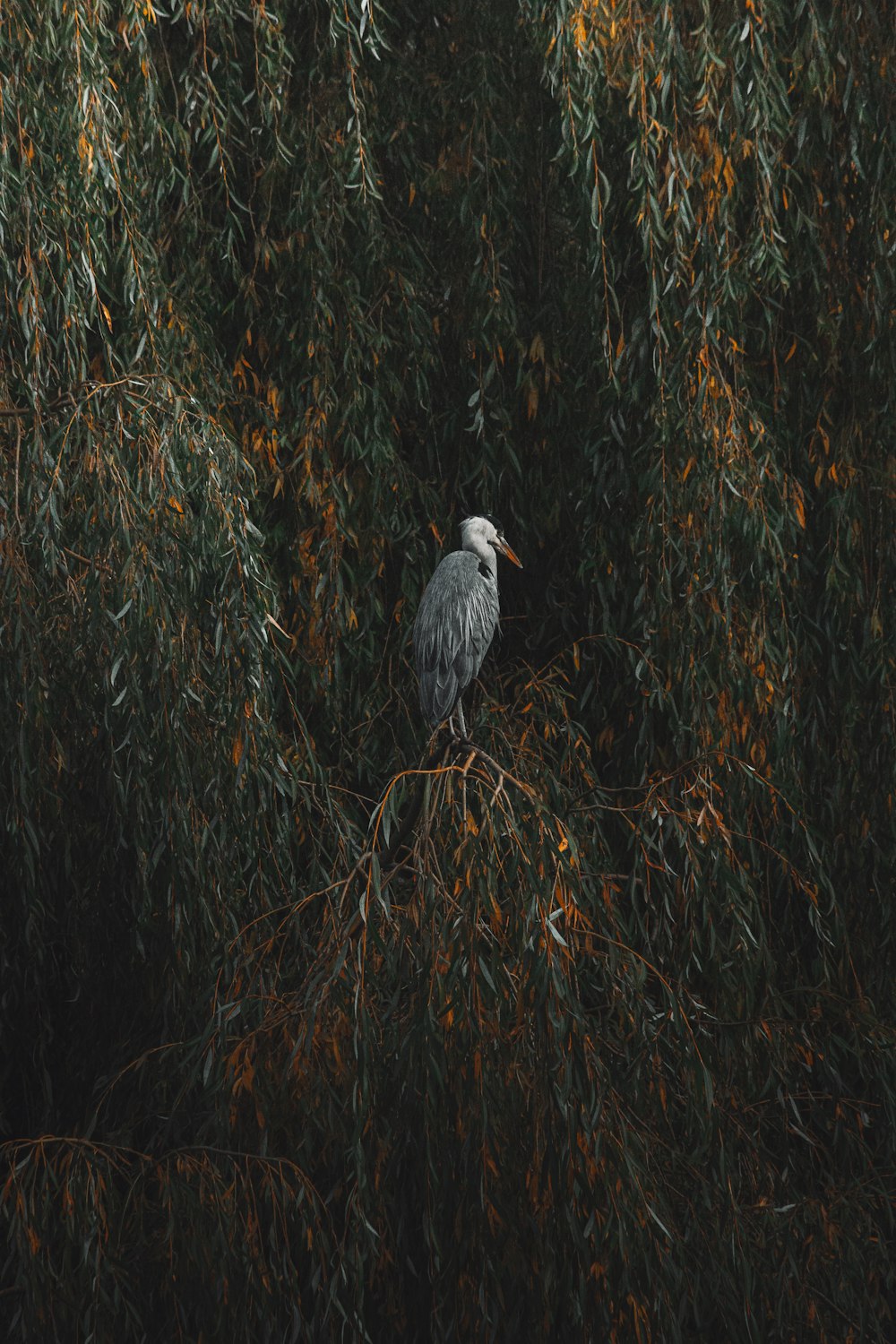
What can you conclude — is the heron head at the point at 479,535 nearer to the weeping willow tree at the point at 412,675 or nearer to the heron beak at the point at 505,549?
the heron beak at the point at 505,549

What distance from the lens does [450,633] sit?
3.26 metres

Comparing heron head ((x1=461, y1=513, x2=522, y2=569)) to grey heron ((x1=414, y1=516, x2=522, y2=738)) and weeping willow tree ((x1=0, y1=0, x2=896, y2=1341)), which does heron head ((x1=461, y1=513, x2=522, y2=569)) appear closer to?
grey heron ((x1=414, y1=516, x2=522, y2=738))

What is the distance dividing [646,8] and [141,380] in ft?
4.76

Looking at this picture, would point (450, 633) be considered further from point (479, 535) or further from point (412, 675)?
point (412, 675)

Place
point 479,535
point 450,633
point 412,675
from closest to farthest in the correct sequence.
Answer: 1. point 450,633
2. point 479,535
3. point 412,675

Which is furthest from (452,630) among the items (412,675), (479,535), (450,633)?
(412,675)

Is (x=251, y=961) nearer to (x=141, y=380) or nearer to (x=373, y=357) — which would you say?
(x=141, y=380)

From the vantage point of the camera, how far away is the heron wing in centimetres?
327

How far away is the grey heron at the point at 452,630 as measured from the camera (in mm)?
3271

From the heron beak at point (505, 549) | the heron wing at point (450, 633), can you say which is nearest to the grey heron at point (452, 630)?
the heron wing at point (450, 633)

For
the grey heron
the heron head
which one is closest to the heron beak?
the heron head

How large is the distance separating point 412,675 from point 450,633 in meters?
0.40

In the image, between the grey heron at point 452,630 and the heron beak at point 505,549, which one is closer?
the grey heron at point 452,630

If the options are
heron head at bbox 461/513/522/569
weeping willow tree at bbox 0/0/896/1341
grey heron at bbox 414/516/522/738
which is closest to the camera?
weeping willow tree at bbox 0/0/896/1341
